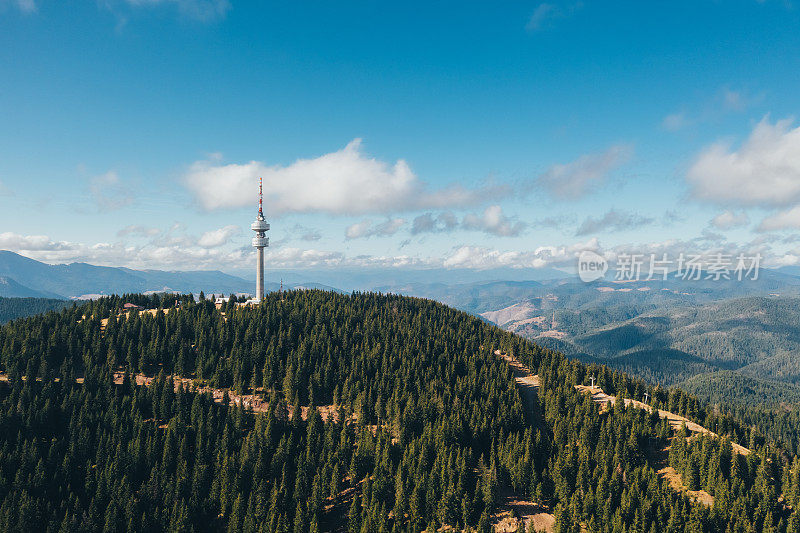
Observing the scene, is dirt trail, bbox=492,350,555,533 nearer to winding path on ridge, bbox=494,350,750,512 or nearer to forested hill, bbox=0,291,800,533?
forested hill, bbox=0,291,800,533

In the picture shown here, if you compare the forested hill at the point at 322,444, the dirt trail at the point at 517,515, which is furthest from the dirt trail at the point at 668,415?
the dirt trail at the point at 517,515

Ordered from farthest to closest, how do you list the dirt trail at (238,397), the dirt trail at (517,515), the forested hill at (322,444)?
the dirt trail at (238,397) < the dirt trail at (517,515) < the forested hill at (322,444)

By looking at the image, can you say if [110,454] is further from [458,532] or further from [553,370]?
[553,370]

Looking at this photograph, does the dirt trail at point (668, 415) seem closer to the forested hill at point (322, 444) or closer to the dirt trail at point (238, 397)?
the forested hill at point (322, 444)

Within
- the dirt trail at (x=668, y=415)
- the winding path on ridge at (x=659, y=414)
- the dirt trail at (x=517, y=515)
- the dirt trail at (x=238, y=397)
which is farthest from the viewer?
the dirt trail at (x=238, y=397)

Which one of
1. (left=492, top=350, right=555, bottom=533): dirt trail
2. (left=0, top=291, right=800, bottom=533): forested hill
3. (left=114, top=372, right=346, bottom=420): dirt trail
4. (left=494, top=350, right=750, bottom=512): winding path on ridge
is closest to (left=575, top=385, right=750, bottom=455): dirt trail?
(left=494, top=350, right=750, bottom=512): winding path on ridge

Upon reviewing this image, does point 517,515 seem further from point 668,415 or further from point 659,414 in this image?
point 668,415

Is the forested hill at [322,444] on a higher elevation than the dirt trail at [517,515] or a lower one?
higher

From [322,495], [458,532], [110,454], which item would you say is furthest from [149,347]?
[458,532]
